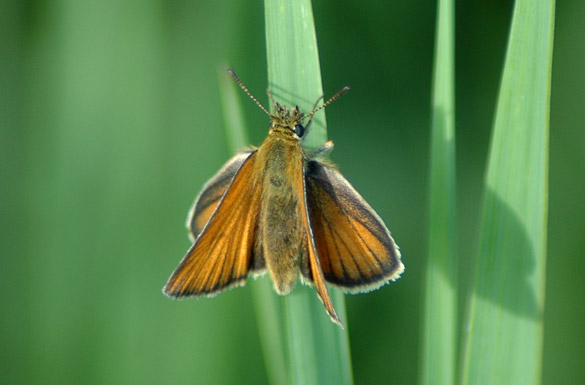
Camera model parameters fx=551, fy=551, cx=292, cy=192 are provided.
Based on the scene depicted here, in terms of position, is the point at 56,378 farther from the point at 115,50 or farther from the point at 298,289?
the point at 115,50

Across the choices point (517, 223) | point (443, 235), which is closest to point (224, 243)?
point (443, 235)

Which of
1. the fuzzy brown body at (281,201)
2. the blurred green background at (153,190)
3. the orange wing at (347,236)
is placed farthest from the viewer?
the blurred green background at (153,190)

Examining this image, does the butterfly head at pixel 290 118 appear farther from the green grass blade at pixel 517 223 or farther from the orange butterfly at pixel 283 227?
the green grass blade at pixel 517 223

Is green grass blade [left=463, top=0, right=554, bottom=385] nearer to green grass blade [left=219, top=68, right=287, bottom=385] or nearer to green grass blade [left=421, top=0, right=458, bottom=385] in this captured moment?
green grass blade [left=421, top=0, right=458, bottom=385]

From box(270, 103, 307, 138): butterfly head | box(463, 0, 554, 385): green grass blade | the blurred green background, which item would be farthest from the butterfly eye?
box(463, 0, 554, 385): green grass blade

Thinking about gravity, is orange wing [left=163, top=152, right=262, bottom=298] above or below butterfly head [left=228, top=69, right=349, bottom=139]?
below

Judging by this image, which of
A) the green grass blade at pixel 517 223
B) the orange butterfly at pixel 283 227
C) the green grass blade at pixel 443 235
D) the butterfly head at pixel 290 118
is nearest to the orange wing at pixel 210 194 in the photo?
the orange butterfly at pixel 283 227

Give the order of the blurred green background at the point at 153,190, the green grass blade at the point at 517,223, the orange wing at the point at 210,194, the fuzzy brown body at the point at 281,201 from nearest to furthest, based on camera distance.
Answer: the green grass blade at the point at 517,223, the fuzzy brown body at the point at 281,201, the orange wing at the point at 210,194, the blurred green background at the point at 153,190
